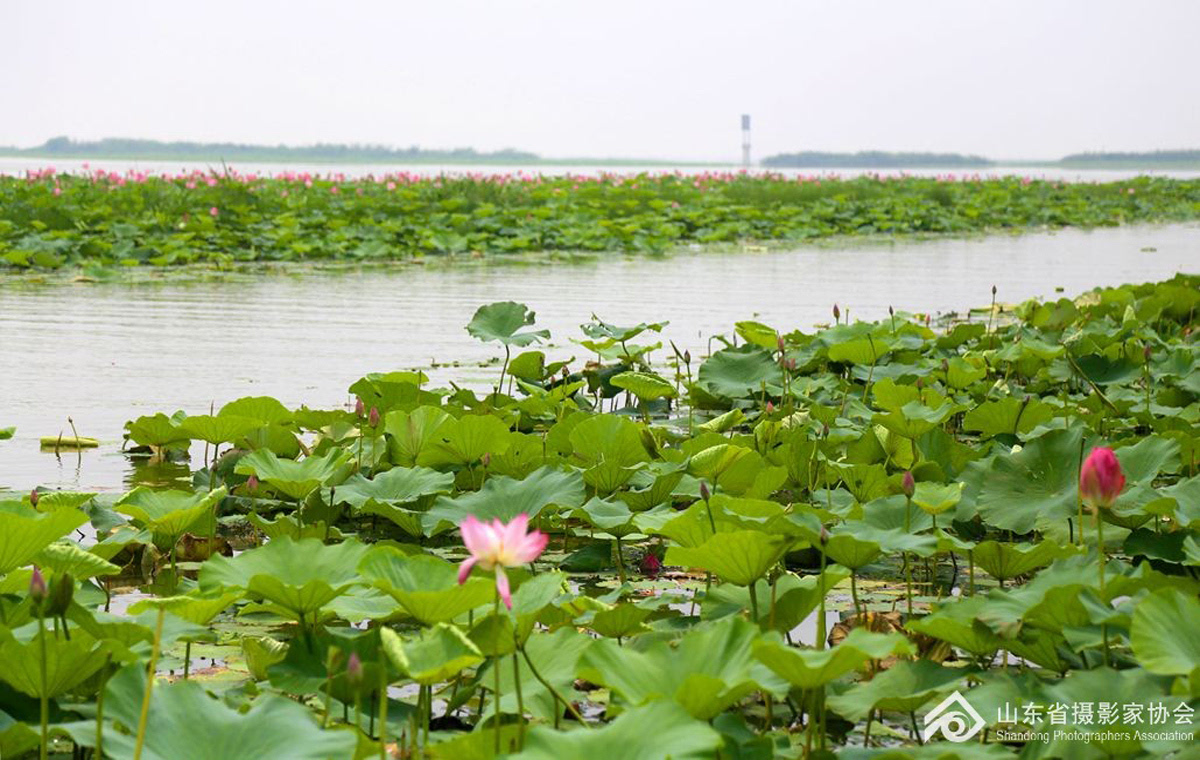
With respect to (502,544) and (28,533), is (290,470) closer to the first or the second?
(28,533)

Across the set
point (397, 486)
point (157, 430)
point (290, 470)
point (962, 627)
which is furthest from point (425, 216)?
point (962, 627)

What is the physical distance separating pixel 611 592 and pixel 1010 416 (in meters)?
1.42

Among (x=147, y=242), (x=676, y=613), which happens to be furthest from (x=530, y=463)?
(x=147, y=242)

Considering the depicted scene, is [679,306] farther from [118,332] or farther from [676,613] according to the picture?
[676,613]

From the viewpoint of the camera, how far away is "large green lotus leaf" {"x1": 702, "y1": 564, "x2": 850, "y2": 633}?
5.59 ft

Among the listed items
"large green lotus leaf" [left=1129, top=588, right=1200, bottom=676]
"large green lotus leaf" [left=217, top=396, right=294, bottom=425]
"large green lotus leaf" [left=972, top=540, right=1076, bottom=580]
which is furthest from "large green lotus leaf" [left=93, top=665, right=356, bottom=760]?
"large green lotus leaf" [left=217, top=396, right=294, bottom=425]

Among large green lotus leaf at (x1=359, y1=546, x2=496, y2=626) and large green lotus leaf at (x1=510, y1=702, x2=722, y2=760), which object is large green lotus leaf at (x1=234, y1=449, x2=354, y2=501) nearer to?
large green lotus leaf at (x1=359, y1=546, x2=496, y2=626)

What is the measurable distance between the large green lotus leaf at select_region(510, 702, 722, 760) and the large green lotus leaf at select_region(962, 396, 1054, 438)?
6.69 ft

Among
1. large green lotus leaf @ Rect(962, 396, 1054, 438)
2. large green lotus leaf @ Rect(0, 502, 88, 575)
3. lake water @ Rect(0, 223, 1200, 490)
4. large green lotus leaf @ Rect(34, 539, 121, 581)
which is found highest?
large green lotus leaf @ Rect(0, 502, 88, 575)

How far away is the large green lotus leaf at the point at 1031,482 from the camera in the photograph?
7.45ft

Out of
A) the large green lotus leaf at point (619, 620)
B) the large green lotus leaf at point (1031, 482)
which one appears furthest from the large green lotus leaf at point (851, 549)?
the large green lotus leaf at point (1031, 482)

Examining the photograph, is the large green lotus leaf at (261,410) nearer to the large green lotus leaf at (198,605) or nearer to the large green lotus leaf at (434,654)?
the large green lotus leaf at (198,605)

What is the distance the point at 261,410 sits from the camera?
3002mm

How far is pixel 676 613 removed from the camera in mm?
2057
